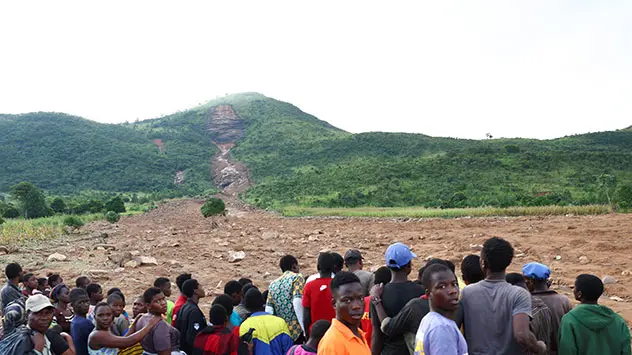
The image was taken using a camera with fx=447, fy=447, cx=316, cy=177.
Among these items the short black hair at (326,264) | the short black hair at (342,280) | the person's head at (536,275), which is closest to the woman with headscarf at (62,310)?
the short black hair at (326,264)

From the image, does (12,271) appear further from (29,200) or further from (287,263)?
(29,200)

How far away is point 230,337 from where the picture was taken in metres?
3.99

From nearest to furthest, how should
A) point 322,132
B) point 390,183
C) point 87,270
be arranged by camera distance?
point 87,270 → point 390,183 → point 322,132

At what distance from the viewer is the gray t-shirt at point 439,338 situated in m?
2.60

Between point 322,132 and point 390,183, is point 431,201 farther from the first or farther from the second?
point 322,132

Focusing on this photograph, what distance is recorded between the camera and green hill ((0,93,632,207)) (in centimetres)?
4022

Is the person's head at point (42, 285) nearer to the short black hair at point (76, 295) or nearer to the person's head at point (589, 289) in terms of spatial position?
the short black hair at point (76, 295)

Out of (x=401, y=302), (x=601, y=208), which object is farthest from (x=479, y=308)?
(x=601, y=208)

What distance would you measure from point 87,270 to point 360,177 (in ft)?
132

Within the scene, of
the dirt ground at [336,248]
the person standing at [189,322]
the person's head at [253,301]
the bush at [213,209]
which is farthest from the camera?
the bush at [213,209]

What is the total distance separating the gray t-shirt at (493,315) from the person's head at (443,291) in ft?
1.69

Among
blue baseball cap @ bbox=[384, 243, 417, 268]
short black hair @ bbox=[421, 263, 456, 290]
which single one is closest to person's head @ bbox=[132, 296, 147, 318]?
blue baseball cap @ bbox=[384, 243, 417, 268]

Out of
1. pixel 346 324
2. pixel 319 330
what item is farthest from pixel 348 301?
pixel 319 330

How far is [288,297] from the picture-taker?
4840 mm
